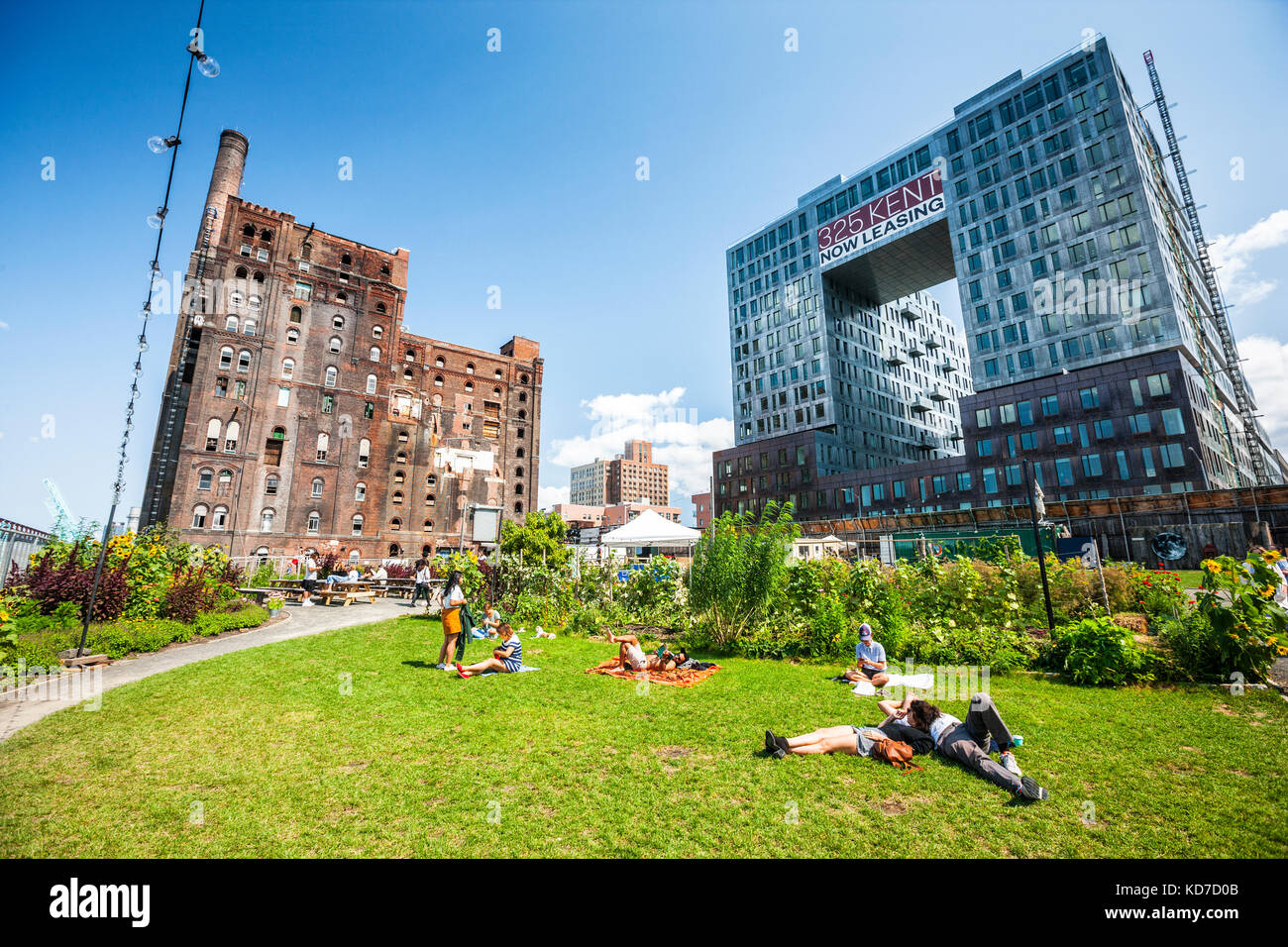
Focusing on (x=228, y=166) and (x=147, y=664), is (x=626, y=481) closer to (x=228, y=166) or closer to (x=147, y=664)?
(x=228, y=166)

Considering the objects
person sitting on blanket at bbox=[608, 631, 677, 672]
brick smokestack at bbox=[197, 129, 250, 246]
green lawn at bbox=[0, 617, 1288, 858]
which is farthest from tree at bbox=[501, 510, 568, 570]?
brick smokestack at bbox=[197, 129, 250, 246]

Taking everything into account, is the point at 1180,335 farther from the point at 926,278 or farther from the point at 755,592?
the point at 755,592

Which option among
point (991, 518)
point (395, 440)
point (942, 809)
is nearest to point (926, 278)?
point (991, 518)

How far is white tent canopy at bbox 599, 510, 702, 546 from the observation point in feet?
57.7

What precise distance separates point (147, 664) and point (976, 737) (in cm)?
1400

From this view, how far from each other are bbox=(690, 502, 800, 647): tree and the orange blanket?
194 cm

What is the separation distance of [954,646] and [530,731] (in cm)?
835

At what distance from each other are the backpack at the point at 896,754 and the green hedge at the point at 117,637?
43.0ft

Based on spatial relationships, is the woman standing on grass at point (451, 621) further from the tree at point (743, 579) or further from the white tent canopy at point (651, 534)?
the white tent canopy at point (651, 534)

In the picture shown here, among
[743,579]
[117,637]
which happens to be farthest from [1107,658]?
[117,637]

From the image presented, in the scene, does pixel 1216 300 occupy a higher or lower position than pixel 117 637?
higher

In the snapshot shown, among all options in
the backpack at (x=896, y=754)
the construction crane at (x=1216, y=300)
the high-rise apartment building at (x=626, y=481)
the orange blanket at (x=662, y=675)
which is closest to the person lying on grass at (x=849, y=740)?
the backpack at (x=896, y=754)

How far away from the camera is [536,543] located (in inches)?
958

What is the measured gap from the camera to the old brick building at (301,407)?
147 feet
